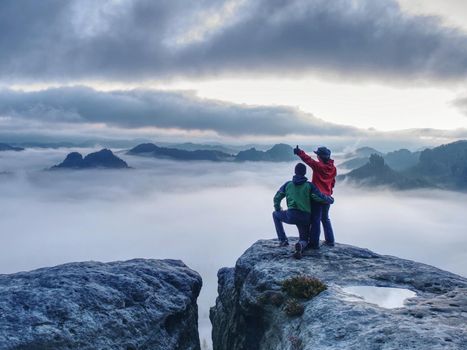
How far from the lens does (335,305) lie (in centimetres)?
1519

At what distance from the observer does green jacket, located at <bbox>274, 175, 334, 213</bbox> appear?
20.4 m

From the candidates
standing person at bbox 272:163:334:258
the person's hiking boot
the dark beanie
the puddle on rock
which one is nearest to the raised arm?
standing person at bbox 272:163:334:258

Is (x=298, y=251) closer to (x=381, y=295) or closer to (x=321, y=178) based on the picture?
(x=321, y=178)

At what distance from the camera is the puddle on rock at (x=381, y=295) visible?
15.5 meters

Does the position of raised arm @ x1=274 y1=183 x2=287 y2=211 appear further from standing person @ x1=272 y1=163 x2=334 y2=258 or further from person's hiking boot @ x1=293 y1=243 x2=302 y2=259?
person's hiking boot @ x1=293 y1=243 x2=302 y2=259

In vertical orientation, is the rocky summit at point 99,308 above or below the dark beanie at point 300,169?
below

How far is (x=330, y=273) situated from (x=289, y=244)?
552cm

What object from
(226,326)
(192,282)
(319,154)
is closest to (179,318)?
(192,282)

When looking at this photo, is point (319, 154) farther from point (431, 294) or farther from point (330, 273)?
point (431, 294)

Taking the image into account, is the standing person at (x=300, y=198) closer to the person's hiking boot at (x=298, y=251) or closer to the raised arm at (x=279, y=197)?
the person's hiking boot at (x=298, y=251)

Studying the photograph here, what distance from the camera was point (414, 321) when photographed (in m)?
13.0

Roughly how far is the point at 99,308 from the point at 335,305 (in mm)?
10922

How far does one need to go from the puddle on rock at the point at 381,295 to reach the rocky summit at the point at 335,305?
0.68ft

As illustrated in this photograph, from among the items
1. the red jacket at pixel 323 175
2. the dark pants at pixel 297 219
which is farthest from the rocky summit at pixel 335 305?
the red jacket at pixel 323 175
